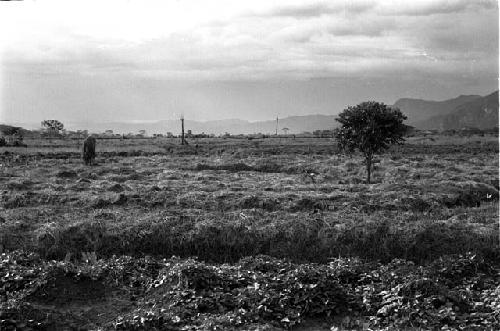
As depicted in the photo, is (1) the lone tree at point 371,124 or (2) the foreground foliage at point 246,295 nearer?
(2) the foreground foliage at point 246,295

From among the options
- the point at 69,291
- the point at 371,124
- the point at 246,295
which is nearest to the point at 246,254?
the point at 246,295

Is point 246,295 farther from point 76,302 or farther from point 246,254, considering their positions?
point 246,254

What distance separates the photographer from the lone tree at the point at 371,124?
2727 centimetres

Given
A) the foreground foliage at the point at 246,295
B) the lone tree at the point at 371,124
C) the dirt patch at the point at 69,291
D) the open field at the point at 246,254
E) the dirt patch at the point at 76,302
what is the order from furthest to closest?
1. the lone tree at the point at 371,124
2. the dirt patch at the point at 69,291
3. the open field at the point at 246,254
4. the dirt patch at the point at 76,302
5. the foreground foliage at the point at 246,295

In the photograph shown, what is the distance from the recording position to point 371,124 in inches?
1065

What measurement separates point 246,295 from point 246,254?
4.59 metres

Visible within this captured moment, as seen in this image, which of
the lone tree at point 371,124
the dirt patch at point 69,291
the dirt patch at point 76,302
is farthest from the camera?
the lone tree at point 371,124

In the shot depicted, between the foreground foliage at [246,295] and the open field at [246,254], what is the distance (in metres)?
0.03

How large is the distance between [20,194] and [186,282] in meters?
13.6

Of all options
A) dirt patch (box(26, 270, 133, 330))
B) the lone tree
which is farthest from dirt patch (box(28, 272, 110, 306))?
the lone tree

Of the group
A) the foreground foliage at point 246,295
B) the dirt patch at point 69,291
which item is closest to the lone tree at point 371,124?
the foreground foliage at point 246,295

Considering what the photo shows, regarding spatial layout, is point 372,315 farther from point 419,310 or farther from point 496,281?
point 496,281

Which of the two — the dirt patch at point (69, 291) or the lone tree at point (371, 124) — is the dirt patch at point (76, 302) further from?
the lone tree at point (371, 124)

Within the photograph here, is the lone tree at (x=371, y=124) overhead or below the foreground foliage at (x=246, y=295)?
overhead
